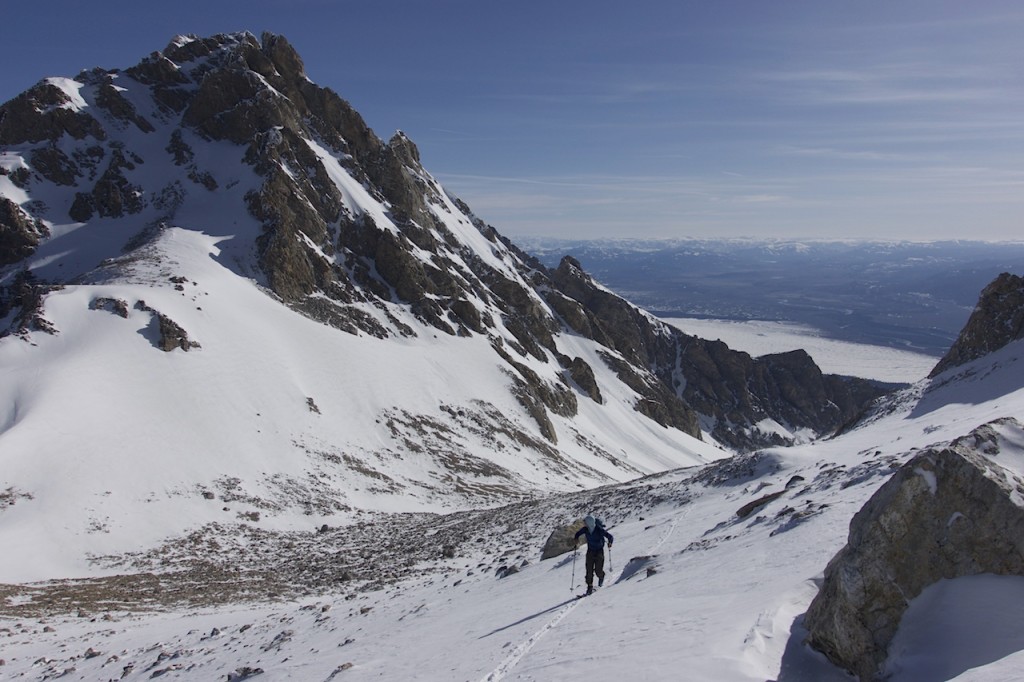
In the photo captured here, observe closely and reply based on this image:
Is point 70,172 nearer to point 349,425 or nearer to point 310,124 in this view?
point 310,124

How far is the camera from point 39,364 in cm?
3488

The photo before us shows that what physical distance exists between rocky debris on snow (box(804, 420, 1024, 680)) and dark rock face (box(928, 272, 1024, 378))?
3694 cm

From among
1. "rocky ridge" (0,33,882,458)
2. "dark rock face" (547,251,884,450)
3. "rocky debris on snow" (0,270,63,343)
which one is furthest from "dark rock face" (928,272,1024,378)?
"dark rock face" (547,251,884,450)

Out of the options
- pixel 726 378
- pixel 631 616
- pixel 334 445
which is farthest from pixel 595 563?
pixel 726 378

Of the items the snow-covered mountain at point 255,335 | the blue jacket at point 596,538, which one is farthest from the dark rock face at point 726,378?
the blue jacket at point 596,538

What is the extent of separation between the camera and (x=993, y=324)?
3844 cm

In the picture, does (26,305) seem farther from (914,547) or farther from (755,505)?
(914,547)

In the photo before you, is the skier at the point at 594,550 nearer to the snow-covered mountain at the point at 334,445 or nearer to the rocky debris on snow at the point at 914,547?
the snow-covered mountain at the point at 334,445

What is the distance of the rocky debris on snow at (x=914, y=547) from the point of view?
6762 millimetres

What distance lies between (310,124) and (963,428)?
3505 inches

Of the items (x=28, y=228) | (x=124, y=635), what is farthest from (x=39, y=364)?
(x=28, y=228)

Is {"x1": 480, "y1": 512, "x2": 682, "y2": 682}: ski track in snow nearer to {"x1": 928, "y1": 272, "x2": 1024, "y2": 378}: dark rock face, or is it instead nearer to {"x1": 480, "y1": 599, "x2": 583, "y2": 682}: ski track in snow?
{"x1": 480, "y1": 599, "x2": 583, "y2": 682}: ski track in snow

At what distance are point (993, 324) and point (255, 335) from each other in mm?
51898

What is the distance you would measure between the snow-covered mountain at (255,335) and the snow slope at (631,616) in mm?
10856
